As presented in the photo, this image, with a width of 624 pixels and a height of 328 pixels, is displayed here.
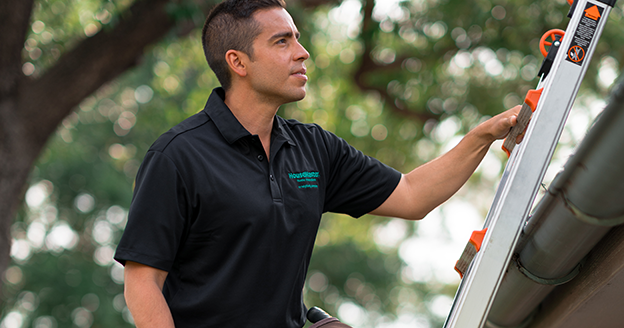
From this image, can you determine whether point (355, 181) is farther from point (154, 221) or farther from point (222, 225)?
point (154, 221)

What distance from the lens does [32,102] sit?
14.5 feet

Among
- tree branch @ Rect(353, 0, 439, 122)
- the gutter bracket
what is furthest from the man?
tree branch @ Rect(353, 0, 439, 122)

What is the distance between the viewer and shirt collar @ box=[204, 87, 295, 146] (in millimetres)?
1754

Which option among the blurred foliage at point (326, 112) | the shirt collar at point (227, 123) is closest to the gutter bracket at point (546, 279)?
the shirt collar at point (227, 123)

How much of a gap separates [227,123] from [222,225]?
0.36 meters

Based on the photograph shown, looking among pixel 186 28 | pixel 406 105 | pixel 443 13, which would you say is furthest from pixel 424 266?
pixel 186 28

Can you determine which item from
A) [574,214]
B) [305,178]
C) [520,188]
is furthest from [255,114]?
[574,214]

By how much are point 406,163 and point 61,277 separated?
823cm

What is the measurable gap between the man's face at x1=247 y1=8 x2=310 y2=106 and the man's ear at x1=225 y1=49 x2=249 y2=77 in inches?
1.0

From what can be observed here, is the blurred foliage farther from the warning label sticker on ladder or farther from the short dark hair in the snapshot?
the warning label sticker on ladder

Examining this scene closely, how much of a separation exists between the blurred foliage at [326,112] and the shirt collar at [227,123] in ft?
8.20

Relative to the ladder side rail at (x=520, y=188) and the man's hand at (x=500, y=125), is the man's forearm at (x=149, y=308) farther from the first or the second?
the man's hand at (x=500, y=125)

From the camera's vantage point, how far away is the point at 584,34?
132 centimetres

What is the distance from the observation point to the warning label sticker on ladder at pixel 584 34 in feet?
4.28
